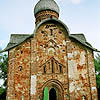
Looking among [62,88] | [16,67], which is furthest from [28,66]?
[62,88]

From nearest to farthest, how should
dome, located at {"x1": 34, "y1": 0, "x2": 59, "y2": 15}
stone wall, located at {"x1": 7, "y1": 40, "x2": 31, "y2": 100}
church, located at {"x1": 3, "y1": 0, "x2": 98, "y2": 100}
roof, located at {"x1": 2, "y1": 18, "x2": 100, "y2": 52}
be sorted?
1. stone wall, located at {"x1": 7, "y1": 40, "x2": 31, "y2": 100}
2. church, located at {"x1": 3, "y1": 0, "x2": 98, "y2": 100}
3. roof, located at {"x1": 2, "y1": 18, "x2": 100, "y2": 52}
4. dome, located at {"x1": 34, "y1": 0, "x2": 59, "y2": 15}

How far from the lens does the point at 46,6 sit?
18.3 metres

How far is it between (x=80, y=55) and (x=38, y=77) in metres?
3.52

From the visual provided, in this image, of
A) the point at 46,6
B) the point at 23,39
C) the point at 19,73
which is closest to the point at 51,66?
the point at 19,73

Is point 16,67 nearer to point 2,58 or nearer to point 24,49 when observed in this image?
point 24,49

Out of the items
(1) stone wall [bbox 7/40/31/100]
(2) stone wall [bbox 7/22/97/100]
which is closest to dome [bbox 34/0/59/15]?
(2) stone wall [bbox 7/22/97/100]

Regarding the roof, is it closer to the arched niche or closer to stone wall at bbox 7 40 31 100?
stone wall at bbox 7 40 31 100

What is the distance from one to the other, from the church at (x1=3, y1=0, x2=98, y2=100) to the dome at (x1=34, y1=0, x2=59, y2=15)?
4.53m

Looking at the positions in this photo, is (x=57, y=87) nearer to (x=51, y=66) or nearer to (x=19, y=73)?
(x=51, y=66)

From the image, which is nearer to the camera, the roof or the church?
the church

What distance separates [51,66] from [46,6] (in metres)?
7.68

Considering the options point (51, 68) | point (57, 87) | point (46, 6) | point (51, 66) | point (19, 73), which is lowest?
point (57, 87)

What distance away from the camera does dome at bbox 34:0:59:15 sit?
18.3 metres

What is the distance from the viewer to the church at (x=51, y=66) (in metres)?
12.4
